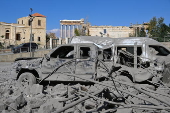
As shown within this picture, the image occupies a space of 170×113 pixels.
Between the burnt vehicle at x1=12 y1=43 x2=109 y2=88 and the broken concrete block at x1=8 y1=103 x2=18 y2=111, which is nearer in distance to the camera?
the broken concrete block at x1=8 y1=103 x2=18 y2=111

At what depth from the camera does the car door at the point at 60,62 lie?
23.9 feet

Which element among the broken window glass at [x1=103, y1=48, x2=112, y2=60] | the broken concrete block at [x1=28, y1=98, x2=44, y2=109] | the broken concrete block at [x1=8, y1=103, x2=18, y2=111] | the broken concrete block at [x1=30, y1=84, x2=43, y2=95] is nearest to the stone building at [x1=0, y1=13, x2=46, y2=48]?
the broken window glass at [x1=103, y1=48, x2=112, y2=60]

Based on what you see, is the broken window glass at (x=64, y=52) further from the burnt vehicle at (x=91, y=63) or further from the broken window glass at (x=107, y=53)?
the broken window glass at (x=107, y=53)

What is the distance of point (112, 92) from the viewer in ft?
15.6

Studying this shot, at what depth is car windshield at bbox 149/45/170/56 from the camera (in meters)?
8.42

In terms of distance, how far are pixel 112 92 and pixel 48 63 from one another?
3452mm

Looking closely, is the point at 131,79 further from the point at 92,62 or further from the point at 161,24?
the point at 161,24

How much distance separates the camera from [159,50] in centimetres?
855

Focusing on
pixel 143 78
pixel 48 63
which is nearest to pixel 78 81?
pixel 48 63

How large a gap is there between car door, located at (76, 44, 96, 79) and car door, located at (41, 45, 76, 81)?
0.22 meters

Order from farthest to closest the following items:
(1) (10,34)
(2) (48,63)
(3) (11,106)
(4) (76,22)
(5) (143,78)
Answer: (4) (76,22) < (1) (10,34) < (2) (48,63) < (5) (143,78) < (3) (11,106)

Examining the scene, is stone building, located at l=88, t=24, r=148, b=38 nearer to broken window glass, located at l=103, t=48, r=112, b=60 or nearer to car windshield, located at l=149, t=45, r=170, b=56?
car windshield, located at l=149, t=45, r=170, b=56

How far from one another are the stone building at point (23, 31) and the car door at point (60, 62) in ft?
152

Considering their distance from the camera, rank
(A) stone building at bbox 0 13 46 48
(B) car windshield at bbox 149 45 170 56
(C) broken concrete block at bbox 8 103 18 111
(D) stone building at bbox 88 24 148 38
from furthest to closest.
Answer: (A) stone building at bbox 0 13 46 48
(D) stone building at bbox 88 24 148 38
(B) car windshield at bbox 149 45 170 56
(C) broken concrete block at bbox 8 103 18 111
